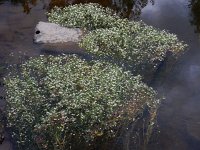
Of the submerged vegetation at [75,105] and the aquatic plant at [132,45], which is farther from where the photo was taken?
the aquatic plant at [132,45]

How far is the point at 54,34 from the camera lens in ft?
76.4

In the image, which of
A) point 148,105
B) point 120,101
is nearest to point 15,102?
point 120,101

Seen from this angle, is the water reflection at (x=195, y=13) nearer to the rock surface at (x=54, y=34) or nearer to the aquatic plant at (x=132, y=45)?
the aquatic plant at (x=132, y=45)

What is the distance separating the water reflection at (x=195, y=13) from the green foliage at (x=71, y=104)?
13986 mm

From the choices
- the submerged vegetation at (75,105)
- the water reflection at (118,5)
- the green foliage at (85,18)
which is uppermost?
the water reflection at (118,5)

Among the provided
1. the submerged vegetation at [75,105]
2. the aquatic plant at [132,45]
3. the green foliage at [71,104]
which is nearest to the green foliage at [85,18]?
the aquatic plant at [132,45]

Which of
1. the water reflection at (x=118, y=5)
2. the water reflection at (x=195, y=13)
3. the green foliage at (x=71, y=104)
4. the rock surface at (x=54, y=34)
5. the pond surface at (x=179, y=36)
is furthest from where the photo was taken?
the water reflection at (x=195, y=13)

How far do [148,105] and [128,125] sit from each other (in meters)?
1.19

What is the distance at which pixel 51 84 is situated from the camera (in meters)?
15.3

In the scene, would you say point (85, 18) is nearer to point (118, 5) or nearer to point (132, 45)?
point (132, 45)

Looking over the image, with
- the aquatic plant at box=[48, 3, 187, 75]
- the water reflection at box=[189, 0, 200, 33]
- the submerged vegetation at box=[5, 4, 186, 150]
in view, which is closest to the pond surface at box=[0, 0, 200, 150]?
the water reflection at box=[189, 0, 200, 33]

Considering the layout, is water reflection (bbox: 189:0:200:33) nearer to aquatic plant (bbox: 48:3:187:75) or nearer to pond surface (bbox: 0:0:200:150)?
pond surface (bbox: 0:0:200:150)

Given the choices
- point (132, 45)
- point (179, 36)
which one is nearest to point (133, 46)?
point (132, 45)

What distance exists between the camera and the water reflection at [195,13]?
29.2 meters
